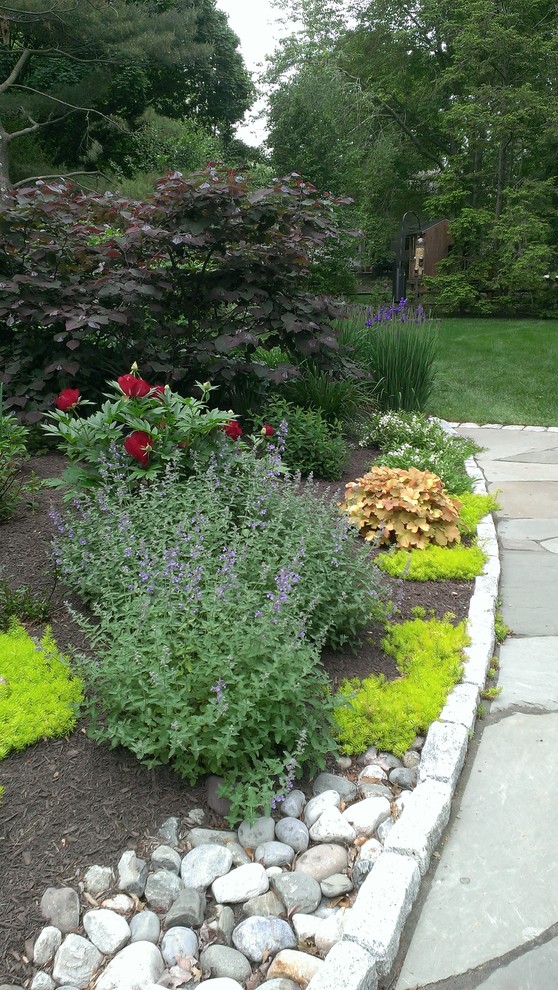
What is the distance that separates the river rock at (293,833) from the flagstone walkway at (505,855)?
0.33m

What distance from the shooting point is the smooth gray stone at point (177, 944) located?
1.63m

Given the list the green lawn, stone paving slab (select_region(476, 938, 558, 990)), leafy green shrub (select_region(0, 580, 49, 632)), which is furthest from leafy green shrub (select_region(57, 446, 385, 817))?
the green lawn

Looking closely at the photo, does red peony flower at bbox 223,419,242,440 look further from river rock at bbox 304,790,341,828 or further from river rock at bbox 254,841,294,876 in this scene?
river rock at bbox 254,841,294,876

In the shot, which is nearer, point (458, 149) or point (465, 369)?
point (465, 369)

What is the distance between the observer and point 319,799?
82.0 inches

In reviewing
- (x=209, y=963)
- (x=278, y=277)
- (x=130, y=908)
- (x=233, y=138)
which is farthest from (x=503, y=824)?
→ (x=233, y=138)

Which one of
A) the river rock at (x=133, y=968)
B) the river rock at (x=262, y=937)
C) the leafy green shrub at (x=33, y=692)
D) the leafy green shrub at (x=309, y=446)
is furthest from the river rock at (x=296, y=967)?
the leafy green shrub at (x=309, y=446)

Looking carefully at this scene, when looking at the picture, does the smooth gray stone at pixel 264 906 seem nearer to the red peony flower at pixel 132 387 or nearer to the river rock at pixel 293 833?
the river rock at pixel 293 833

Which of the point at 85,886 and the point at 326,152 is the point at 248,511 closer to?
the point at 85,886

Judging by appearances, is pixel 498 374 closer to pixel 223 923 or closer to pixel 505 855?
pixel 505 855

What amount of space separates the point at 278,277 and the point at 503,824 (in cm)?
349

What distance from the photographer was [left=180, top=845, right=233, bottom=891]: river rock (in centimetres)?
182

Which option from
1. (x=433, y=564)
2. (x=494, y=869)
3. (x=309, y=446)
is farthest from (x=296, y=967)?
(x=309, y=446)

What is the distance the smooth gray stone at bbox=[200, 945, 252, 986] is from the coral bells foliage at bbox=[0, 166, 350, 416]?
10.5 feet
